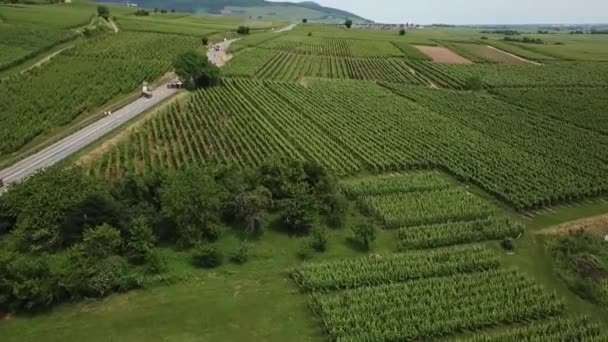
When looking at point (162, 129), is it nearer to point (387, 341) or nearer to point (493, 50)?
point (387, 341)

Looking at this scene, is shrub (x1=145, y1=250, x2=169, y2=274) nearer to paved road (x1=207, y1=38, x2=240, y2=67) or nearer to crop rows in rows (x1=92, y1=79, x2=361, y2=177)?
crop rows in rows (x1=92, y1=79, x2=361, y2=177)

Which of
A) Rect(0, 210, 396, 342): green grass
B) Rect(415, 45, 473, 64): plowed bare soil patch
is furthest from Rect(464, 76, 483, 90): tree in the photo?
Rect(0, 210, 396, 342): green grass

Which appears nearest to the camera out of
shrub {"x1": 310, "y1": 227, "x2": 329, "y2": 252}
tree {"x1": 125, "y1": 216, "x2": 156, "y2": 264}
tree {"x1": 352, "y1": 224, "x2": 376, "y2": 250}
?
tree {"x1": 125, "y1": 216, "x2": 156, "y2": 264}

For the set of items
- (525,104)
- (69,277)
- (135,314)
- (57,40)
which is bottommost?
(135,314)

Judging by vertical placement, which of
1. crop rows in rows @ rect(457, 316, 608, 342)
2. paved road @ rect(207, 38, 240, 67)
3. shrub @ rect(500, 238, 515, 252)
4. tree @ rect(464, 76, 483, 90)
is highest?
paved road @ rect(207, 38, 240, 67)

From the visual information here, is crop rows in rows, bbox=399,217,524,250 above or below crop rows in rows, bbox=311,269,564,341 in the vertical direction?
above

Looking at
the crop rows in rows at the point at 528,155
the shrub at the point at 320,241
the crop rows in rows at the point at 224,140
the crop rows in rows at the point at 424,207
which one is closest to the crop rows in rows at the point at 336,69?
the crop rows in rows at the point at 528,155

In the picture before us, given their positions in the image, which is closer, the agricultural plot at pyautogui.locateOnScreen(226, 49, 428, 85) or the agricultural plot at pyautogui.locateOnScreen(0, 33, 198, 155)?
the agricultural plot at pyautogui.locateOnScreen(0, 33, 198, 155)

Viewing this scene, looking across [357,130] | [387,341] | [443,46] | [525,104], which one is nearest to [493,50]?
[443,46]
